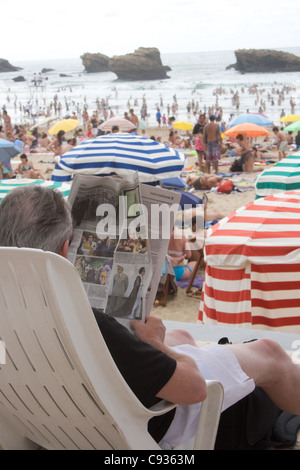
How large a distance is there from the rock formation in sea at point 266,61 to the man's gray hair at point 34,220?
66.9 metres

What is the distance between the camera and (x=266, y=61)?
65.2 m

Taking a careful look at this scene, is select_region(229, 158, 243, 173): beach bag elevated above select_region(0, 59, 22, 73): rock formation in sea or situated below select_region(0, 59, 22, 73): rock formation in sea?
below

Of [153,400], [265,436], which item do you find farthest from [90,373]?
[265,436]

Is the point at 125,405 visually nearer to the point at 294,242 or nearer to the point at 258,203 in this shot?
the point at 294,242

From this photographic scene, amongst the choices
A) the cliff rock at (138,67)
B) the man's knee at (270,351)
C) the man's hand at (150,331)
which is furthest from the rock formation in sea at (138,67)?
the man's hand at (150,331)

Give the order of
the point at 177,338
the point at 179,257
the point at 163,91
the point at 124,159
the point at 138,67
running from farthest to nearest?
the point at 138,67, the point at 163,91, the point at 124,159, the point at 179,257, the point at 177,338

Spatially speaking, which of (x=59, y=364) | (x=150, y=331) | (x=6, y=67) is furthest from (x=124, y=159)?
(x=6, y=67)

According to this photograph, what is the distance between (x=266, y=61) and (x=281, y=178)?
210 ft

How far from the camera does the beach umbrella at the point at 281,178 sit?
5594 mm

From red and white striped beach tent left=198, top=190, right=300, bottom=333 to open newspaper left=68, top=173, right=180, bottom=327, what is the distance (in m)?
1.76

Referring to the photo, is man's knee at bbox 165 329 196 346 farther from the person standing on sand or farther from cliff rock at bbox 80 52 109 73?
cliff rock at bbox 80 52 109 73

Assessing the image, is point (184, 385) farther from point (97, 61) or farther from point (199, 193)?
point (97, 61)

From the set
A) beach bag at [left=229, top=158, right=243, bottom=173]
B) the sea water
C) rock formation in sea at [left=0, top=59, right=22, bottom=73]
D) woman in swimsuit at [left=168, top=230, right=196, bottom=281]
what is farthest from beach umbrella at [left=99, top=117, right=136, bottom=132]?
rock formation in sea at [left=0, top=59, right=22, bottom=73]

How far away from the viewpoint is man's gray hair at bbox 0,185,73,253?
4.15 feet
